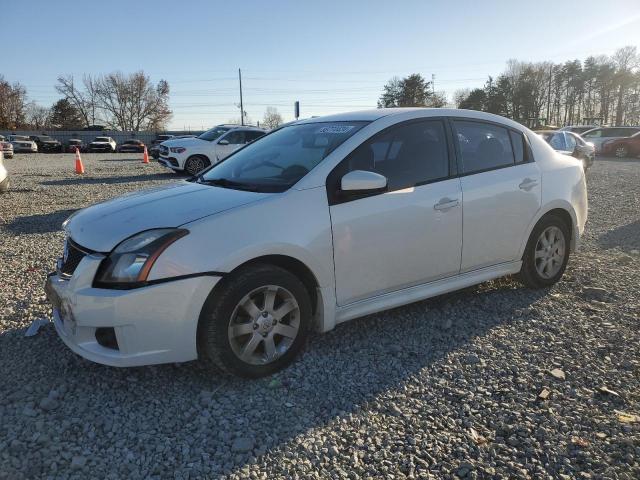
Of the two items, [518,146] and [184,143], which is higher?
[518,146]

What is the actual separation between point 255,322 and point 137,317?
2.24 feet

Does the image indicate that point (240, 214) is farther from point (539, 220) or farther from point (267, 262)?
point (539, 220)

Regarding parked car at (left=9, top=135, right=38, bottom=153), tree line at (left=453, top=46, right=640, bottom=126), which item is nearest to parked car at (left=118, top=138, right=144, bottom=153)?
parked car at (left=9, top=135, right=38, bottom=153)

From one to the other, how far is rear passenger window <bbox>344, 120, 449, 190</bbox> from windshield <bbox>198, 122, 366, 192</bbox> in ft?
0.65

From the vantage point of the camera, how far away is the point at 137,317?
2.76 metres

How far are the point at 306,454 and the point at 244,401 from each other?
600 mm

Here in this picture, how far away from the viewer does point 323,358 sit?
11.2ft

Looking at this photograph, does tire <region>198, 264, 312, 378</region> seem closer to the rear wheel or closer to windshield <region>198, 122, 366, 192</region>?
windshield <region>198, 122, 366, 192</region>

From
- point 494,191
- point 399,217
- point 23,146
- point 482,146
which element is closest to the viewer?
point 399,217

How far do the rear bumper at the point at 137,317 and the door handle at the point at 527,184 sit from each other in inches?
111

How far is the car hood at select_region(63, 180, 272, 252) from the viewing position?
2.96 metres

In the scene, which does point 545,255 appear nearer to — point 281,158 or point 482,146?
point 482,146

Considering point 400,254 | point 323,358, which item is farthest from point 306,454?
point 400,254

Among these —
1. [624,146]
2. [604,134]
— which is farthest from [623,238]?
[604,134]
